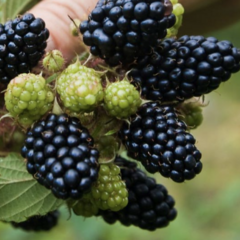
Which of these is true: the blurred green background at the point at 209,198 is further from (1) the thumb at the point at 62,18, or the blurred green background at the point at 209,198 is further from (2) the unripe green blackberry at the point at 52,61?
(2) the unripe green blackberry at the point at 52,61

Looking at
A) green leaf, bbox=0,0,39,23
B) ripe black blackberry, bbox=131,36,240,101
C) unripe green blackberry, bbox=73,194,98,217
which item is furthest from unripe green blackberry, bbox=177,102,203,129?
green leaf, bbox=0,0,39,23

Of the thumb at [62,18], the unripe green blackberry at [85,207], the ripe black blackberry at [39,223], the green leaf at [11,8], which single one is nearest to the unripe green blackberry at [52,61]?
the thumb at [62,18]

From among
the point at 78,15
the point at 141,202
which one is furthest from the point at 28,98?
the point at 78,15

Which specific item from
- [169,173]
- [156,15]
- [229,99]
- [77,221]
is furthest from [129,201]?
[229,99]

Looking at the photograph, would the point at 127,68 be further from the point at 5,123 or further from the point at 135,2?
the point at 5,123

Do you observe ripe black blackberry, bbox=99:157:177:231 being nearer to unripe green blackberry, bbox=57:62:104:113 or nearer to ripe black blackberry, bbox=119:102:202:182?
ripe black blackberry, bbox=119:102:202:182

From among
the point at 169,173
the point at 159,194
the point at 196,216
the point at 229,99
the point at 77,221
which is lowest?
the point at 229,99

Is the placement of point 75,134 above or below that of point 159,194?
above
